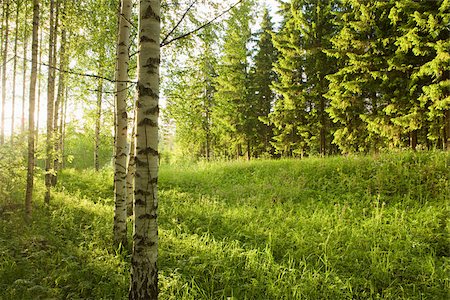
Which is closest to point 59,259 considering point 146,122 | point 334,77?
point 146,122

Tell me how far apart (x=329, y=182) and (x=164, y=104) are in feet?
20.8

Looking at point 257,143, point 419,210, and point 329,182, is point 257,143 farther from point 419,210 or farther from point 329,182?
point 419,210

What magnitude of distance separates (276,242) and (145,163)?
3.77 meters

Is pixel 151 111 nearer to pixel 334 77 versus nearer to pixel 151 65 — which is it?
pixel 151 65

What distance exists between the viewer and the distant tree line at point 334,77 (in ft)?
31.9

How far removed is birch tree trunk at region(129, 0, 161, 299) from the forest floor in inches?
44.5

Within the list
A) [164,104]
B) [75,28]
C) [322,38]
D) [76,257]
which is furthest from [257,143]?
[76,257]

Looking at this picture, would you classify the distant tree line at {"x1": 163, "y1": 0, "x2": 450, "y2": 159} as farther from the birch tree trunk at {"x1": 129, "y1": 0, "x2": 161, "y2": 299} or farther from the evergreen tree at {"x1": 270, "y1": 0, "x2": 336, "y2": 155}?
the birch tree trunk at {"x1": 129, "y1": 0, "x2": 161, "y2": 299}

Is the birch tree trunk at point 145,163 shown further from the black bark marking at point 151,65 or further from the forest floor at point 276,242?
the forest floor at point 276,242

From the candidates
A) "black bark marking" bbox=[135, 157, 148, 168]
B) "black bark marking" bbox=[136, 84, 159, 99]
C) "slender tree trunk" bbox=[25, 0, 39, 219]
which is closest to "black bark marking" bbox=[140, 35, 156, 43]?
"black bark marking" bbox=[136, 84, 159, 99]

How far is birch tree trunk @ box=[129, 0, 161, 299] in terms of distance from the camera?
9.75 feet

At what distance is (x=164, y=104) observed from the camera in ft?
32.8

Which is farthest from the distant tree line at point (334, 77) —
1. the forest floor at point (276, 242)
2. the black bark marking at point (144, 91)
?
the black bark marking at point (144, 91)

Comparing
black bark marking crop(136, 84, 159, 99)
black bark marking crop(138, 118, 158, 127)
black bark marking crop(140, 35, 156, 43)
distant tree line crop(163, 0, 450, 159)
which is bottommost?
black bark marking crop(138, 118, 158, 127)
